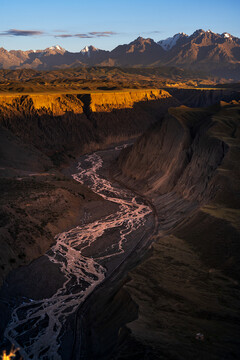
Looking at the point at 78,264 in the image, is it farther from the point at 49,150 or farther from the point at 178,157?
the point at 49,150

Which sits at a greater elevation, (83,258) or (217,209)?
(217,209)

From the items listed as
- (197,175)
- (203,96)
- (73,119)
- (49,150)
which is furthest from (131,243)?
(203,96)

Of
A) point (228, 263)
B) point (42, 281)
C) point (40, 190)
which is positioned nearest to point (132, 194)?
point (40, 190)

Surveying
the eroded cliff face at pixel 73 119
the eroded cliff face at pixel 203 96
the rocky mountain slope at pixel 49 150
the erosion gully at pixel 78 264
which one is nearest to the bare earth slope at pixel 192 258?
the erosion gully at pixel 78 264

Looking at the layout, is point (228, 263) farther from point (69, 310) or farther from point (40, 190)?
point (40, 190)

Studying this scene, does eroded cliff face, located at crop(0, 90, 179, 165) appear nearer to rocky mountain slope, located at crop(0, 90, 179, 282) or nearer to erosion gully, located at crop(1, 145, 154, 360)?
rocky mountain slope, located at crop(0, 90, 179, 282)
